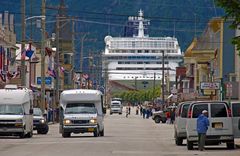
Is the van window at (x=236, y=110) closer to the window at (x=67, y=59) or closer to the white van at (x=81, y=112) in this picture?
the white van at (x=81, y=112)

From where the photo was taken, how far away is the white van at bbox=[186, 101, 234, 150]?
37.0 m

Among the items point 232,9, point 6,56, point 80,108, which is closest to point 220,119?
point 232,9

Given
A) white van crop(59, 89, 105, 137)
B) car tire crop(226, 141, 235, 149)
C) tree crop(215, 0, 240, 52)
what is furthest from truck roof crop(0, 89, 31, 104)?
tree crop(215, 0, 240, 52)

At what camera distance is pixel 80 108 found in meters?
49.6

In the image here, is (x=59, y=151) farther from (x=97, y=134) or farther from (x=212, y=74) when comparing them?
(x=212, y=74)

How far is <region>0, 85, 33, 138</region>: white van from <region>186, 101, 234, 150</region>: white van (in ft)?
42.0

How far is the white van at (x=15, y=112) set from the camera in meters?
47.6

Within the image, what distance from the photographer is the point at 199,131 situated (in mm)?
35594

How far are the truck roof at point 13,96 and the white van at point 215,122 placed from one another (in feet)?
44.4

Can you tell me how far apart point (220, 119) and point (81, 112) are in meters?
13.4

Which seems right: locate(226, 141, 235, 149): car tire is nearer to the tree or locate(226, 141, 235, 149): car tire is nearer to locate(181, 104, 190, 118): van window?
locate(181, 104, 190, 118): van window

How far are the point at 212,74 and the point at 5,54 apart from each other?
20.3 m

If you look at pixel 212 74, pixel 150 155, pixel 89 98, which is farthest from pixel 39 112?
pixel 212 74

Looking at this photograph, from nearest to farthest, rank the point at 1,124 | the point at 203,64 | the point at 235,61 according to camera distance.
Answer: the point at 1,124, the point at 235,61, the point at 203,64
